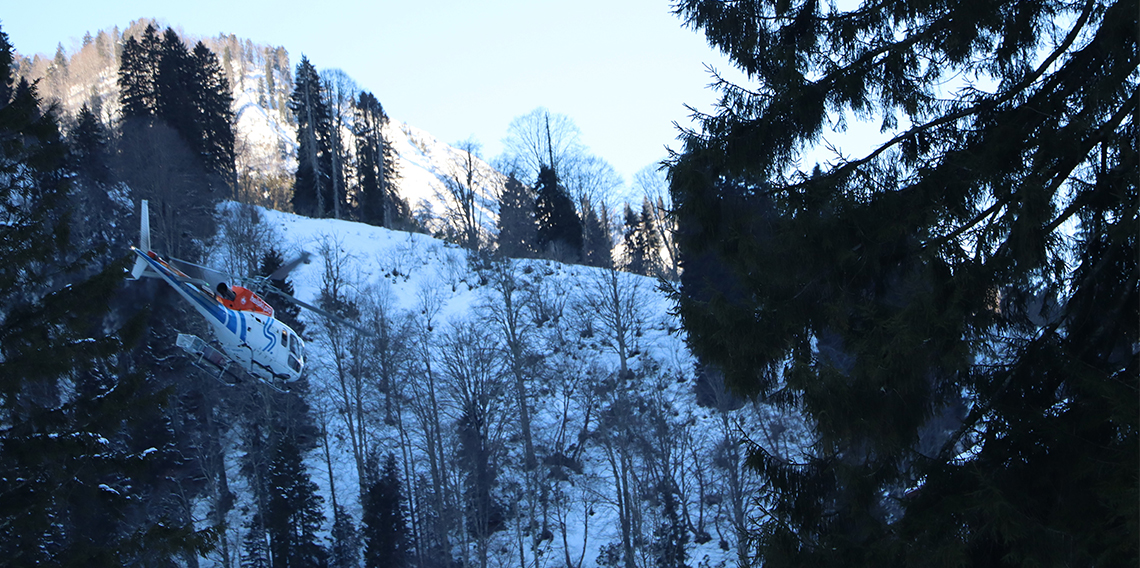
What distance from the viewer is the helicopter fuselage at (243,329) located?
1634cm

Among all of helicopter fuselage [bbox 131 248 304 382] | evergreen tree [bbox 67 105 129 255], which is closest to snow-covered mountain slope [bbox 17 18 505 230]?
evergreen tree [bbox 67 105 129 255]

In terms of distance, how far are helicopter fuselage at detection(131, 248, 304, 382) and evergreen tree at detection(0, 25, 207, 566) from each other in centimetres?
736

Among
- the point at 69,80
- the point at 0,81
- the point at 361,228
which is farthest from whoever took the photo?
the point at 69,80

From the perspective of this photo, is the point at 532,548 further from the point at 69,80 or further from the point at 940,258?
the point at 69,80

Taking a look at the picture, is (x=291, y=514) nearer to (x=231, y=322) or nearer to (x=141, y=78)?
(x=231, y=322)

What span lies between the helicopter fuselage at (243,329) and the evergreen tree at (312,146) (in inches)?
1213

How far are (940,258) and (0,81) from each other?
9.78 metres

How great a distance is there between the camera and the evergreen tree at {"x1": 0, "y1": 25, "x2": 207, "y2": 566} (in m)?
7.72

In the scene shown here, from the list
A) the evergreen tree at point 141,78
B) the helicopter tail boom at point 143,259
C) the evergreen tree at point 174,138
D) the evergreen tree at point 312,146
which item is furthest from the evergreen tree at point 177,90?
the helicopter tail boom at point 143,259

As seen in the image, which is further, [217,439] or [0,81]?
[217,439]

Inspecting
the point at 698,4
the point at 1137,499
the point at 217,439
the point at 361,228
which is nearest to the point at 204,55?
the point at 361,228

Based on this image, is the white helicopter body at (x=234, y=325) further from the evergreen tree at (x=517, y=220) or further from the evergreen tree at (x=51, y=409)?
the evergreen tree at (x=517, y=220)

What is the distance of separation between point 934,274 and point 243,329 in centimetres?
1498

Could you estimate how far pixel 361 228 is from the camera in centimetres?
4081
